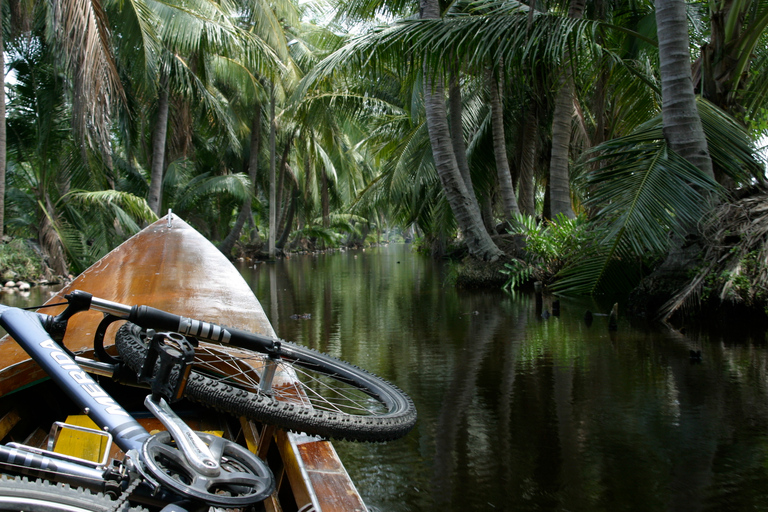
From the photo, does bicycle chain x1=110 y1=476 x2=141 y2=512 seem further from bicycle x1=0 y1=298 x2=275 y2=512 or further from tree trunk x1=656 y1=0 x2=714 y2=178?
tree trunk x1=656 y1=0 x2=714 y2=178

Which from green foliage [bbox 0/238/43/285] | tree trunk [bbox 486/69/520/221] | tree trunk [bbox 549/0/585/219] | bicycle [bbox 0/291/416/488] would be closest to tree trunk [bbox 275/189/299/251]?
green foliage [bbox 0/238/43/285]

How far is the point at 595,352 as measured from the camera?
5742mm

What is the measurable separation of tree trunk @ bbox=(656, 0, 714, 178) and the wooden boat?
5583 mm

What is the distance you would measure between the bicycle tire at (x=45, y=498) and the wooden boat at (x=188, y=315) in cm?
65

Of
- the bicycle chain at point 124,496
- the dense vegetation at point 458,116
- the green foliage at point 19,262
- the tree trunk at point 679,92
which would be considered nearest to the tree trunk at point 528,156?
the dense vegetation at point 458,116

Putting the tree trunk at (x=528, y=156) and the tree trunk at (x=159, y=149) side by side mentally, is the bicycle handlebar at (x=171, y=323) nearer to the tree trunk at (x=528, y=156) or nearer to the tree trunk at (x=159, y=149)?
the tree trunk at (x=528, y=156)

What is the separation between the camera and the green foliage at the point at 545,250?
393 inches

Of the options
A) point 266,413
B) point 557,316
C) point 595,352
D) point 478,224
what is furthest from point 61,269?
point 266,413

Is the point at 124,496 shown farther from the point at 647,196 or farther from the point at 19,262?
the point at 19,262

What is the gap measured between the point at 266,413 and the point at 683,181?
619 centimetres

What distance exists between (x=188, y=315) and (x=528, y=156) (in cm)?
1345

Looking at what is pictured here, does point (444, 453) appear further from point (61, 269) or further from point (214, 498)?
point (61, 269)

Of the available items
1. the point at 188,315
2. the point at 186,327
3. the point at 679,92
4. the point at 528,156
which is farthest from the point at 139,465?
the point at 528,156

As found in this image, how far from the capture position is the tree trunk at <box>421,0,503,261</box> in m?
11.5
